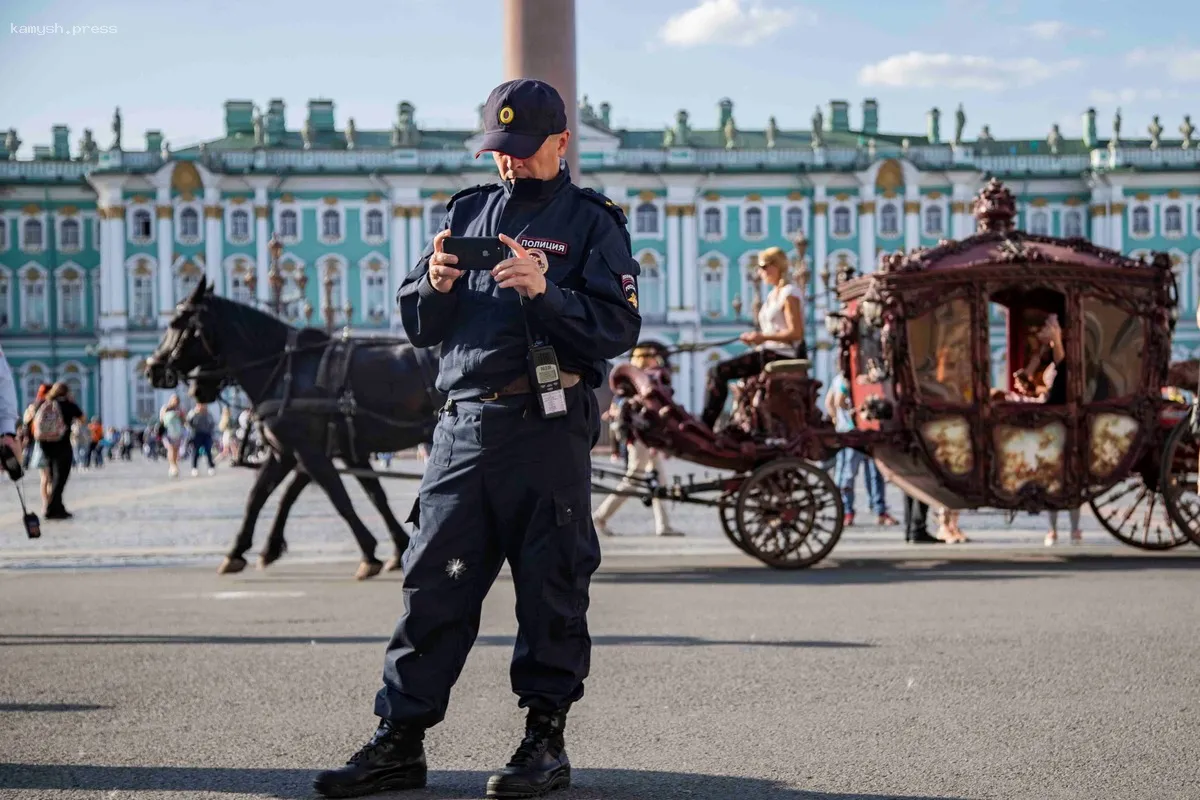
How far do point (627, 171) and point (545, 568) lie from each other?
2531 inches

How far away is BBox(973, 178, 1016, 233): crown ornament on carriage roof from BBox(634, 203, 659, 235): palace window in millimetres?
58030

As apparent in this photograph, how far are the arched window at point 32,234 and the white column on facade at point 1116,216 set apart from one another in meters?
42.1

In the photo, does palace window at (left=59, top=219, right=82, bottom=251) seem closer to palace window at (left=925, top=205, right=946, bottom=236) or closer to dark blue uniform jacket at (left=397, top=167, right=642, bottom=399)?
palace window at (left=925, top=205, right=946, bottom=236)

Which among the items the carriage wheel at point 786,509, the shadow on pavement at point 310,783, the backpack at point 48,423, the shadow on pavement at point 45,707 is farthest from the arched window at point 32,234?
the shadow on pavement at point 310,783

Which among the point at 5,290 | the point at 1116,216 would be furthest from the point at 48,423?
the point at 1116,216

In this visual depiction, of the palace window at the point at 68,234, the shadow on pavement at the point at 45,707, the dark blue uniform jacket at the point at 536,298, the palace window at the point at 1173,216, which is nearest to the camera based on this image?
the dark blue uniform jacket at the point at 536,298

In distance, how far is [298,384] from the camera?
9.76 meters

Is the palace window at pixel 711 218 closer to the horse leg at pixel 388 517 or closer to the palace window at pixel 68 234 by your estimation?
the palace window at pixel 68 234

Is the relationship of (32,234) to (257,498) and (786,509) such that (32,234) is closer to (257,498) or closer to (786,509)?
(257,498)

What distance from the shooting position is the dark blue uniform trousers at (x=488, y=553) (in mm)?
3789

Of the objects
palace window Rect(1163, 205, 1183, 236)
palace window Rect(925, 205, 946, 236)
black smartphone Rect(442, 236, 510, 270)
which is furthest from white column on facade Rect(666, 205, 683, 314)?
black smartphone Rect(442, 236, 510, 270)

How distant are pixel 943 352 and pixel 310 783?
252 inches

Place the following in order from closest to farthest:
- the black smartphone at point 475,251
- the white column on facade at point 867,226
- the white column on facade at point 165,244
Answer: the black smartphone at point 475,251 < the white column on facade at point 165,244 < the white column on facade at point 867,226

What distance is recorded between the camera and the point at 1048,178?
6975cm
